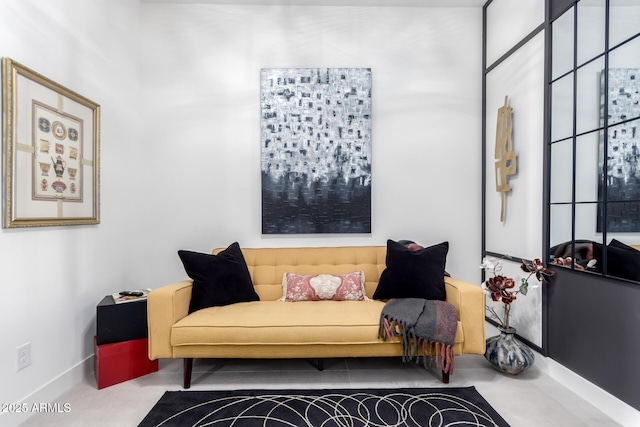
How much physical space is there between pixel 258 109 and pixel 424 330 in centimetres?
221

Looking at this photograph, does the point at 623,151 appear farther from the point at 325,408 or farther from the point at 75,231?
the point at 75,231

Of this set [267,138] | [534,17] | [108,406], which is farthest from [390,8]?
[108,406]

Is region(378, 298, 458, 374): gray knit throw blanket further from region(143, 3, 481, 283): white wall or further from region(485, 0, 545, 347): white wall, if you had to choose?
region(143, 3, 481, 283): white wall

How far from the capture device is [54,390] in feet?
6.38

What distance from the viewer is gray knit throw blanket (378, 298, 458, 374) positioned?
1.96m

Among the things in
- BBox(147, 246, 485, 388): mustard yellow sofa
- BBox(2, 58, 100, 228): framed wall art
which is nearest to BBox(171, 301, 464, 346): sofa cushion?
BBox(147, 246, 485, 388): mustard yellow sofa

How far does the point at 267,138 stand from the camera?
2.94 metres

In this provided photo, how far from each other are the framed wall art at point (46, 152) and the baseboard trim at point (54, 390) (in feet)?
2.98

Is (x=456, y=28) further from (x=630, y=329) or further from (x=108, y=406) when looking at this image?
(x=108, y=406)

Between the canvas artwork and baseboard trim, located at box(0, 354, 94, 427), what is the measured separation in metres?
3.18

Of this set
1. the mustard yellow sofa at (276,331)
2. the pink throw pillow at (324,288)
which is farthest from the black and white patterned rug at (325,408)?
the pink throw pillow at (324,288)

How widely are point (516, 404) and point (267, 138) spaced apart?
2.55 m

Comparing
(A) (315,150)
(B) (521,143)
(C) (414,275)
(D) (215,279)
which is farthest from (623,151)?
(D) (215,279)

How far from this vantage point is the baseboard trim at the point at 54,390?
168 cm
